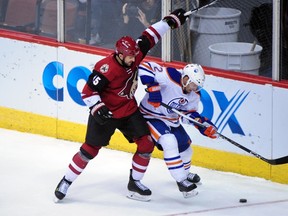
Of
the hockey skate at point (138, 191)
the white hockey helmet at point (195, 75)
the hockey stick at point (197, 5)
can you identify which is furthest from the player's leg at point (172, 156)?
the hockey stick at point (197, 5)

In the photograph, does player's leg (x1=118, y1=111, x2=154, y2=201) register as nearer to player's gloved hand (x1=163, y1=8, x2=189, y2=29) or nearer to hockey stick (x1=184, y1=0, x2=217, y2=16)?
player's gloved hand (x1=163, y1=8, x2=189, y2=29)

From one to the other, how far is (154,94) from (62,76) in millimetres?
1588

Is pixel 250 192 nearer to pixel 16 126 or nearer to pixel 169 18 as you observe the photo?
pixel 169 18

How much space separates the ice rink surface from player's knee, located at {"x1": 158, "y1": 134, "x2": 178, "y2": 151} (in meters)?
0.39

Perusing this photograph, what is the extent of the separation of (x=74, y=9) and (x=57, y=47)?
0.32 meters

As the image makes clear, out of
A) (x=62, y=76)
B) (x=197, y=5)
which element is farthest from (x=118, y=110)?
(x=62, y=76)

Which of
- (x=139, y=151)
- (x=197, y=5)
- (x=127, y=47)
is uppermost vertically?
(x=197, y=5)

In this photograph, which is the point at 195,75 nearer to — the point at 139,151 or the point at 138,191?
the point at 139,151

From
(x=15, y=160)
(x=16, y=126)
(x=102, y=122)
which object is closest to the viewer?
(x=102, y=122)

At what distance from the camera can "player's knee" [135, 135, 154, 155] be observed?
708 cm

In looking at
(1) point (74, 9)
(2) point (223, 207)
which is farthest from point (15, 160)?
(2) point (223, 207)

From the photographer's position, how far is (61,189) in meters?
7.18

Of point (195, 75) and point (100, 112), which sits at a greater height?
point (195, 75)

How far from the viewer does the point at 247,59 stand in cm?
767
